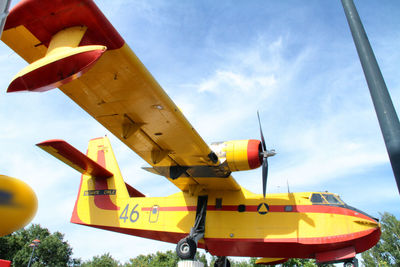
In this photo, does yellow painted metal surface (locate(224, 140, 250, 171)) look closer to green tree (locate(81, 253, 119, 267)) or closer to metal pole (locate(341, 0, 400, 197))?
metal pole (locate(341, 0, 400, 197))

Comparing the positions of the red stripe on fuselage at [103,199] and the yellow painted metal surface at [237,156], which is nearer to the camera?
the yellow painted metal surface at [237,156]

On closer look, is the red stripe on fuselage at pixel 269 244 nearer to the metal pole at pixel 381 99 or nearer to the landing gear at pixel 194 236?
the landing gear at pixel 194 236

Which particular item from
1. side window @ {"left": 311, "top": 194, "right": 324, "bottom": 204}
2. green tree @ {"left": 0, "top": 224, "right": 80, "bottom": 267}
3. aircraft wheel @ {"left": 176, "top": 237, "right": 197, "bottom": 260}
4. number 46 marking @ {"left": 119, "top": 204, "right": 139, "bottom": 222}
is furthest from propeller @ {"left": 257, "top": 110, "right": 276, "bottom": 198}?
green tree @ {"left": 0, "top": 224, "right": 80, "bottom": 267}

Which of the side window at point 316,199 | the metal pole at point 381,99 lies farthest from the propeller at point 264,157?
the metal pole at point 381,99

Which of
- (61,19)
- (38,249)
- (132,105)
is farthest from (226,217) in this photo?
(38,249)

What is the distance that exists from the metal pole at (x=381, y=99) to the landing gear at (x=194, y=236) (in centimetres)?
751

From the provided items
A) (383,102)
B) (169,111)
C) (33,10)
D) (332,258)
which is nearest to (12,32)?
(33,10)

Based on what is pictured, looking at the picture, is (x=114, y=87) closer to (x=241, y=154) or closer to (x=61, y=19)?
(x=61, y=19)

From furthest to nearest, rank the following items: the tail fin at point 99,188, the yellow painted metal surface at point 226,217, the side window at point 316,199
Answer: the tail fin at point 99,188, the side window at point 316,199, the yellow painted metal surface at point 226,217

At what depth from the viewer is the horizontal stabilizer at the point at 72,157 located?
8328 mm

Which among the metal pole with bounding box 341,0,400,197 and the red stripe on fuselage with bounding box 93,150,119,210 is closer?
the metal pole with bounding box 341,0,400,197

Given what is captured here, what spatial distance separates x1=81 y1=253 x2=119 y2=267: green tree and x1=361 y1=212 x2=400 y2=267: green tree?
121 ft

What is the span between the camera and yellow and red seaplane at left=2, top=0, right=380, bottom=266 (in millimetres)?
4316

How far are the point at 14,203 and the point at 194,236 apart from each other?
317 inches
